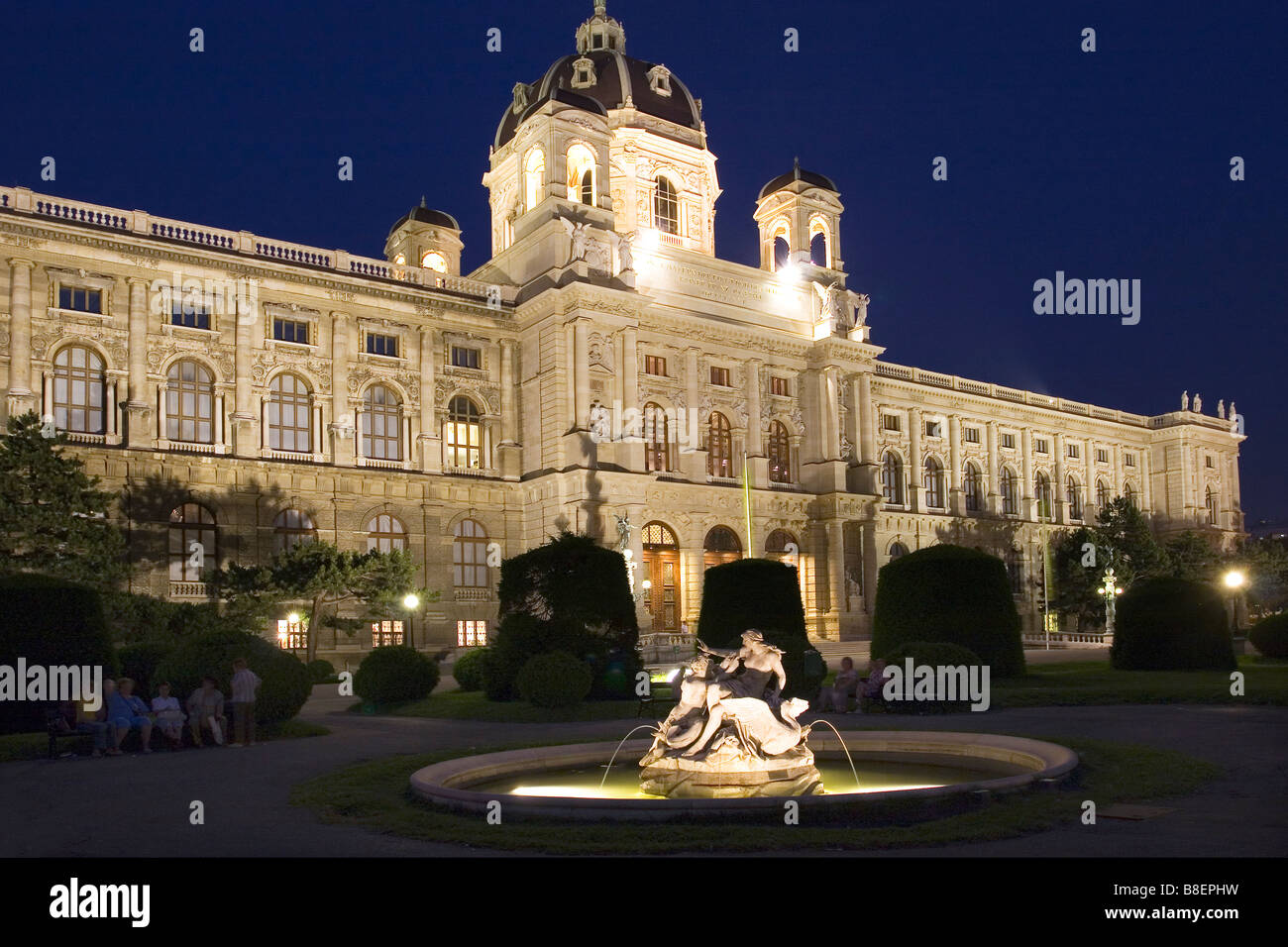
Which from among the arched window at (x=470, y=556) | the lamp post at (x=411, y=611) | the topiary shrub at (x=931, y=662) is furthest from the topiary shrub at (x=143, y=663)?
the arched window at (x=470, y=556)

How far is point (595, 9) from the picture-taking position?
7056 cm

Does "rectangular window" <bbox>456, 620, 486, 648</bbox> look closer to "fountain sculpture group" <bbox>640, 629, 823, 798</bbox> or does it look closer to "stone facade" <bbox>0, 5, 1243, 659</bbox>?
"stone facade" <bbox>0, 5, 1243, 659</bbox>

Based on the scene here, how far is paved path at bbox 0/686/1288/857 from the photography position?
10.9 metres

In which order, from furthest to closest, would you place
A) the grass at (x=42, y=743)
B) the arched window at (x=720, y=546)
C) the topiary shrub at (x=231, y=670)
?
1. the arched window at (x=720, y=546)
2. the topiary shrub at (x=231, y=670)
3. the grass at (x=42, y=743)

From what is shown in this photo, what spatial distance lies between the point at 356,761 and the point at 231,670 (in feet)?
16.1

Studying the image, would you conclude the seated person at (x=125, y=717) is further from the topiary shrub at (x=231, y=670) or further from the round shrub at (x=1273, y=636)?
the round shrub at (x=1273, y=636)

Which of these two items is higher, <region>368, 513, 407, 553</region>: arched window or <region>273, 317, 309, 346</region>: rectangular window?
<region>273, 317, 309, 346</region>: rectangular window

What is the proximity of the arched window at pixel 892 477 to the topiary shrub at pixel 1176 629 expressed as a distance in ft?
133

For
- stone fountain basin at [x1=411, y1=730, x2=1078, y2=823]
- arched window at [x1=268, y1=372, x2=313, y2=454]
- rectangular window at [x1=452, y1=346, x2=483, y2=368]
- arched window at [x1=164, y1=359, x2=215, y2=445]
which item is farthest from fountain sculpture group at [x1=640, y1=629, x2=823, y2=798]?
rectangular window at [x1=452, y1=346, x2=483, y2=368]

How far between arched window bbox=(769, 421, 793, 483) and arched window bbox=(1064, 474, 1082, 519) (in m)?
29.9

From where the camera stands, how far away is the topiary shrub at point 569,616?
2847 cm

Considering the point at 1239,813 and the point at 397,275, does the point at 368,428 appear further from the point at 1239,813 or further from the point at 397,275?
the point at 1239,813

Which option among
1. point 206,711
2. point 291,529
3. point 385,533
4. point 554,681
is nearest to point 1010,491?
point 385,533

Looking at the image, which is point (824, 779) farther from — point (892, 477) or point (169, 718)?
point (892, 477)
